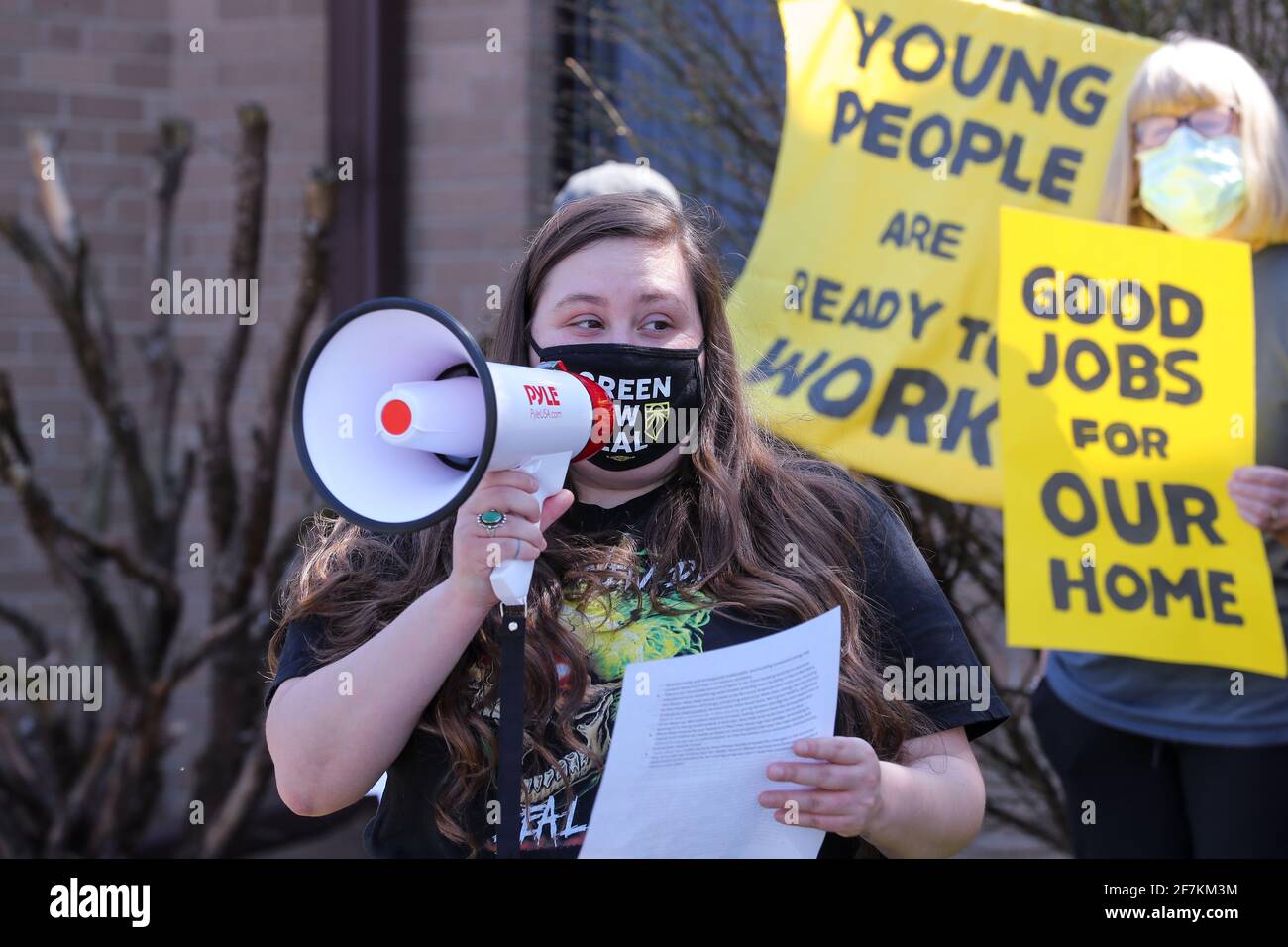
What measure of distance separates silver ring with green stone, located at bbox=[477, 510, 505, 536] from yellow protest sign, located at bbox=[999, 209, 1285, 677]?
57.8 inches

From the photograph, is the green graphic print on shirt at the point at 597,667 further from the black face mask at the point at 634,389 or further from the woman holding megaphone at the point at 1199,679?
the woman holding megaphone at the point at 1199,679

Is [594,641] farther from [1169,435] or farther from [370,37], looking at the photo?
[370,37]

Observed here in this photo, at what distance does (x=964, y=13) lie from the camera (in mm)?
3525

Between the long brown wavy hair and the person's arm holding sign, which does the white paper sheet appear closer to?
the long brown wavy hair

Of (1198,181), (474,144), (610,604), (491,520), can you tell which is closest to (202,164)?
(474,144)

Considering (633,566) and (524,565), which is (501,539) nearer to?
(524,565)

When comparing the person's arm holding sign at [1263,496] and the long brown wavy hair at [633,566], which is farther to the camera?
the person's arm holding sign at [1263,496]

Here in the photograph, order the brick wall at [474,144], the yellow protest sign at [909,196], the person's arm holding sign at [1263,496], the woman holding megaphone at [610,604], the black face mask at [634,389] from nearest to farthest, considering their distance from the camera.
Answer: the woman holding megaphone at [610,604], the black face mask at [634,389], the person's arm holding sign at [1263,496], the yellow protest sign at [909,196], the brick wall at [474,144]

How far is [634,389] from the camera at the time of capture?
1.99 m

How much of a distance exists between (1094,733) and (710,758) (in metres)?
1.43

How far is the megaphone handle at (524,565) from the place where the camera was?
1.70 m

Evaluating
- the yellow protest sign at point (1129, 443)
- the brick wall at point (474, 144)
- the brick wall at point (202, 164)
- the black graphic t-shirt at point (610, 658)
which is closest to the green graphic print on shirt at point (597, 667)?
the black graphic t-shirt at point (610, 658)

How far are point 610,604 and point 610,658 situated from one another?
0.25ft

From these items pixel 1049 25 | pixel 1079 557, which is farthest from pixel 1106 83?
pixel 1079 557
